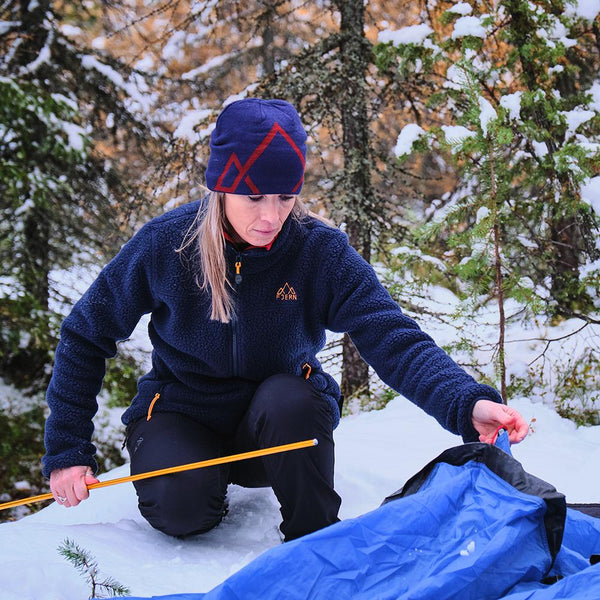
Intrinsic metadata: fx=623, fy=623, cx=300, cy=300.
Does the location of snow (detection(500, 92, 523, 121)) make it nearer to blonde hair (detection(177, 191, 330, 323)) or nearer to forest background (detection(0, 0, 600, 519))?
forest background (detection(0, 0, 600, 519))

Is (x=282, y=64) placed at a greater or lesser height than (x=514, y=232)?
greater

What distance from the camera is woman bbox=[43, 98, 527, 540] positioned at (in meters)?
2.06

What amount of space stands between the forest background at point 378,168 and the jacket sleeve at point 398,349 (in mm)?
1244

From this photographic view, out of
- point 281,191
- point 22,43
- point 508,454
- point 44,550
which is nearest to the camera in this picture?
point 508,454

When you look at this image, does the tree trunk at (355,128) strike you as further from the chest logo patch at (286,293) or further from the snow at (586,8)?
the chest logo patch at (286,293)

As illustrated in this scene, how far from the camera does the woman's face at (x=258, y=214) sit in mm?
2051

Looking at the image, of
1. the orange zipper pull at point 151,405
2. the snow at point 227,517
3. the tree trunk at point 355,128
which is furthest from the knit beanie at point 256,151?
the tree trunk at point 355,128

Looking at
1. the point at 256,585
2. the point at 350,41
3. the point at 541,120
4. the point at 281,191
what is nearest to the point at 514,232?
the point at 541,120

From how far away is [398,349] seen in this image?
2.15 metres

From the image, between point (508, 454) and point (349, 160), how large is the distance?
3433 mm

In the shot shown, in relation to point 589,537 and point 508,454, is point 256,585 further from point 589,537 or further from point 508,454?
point 589,537

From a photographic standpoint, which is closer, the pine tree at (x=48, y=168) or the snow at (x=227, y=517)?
the snow at (x=227, y=517)

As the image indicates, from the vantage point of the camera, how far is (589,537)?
1.78m

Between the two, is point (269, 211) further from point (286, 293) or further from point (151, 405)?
point (151, 405)
